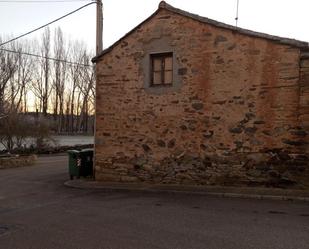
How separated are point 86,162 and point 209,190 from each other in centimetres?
597

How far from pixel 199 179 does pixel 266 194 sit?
265 centimetres

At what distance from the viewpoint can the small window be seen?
14594mm

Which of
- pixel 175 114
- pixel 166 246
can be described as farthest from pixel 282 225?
pixel 175 114

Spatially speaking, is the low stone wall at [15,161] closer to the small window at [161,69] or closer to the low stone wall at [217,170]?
the low stone wall at [217,170]

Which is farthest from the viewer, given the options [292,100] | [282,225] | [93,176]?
[93,176]

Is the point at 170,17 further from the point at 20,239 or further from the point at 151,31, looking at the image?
the point at 20,239

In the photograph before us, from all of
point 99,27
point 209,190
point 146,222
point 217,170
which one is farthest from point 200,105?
point 99,27

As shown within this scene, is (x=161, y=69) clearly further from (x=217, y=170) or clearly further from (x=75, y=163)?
(x=75, y=163)

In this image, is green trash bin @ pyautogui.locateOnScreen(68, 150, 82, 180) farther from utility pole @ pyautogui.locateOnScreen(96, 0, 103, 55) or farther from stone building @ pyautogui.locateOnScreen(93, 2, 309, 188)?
utility pole @ pyautogui.locateOnScreen(96, 0, 103, 55)

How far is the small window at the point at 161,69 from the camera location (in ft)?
47.9

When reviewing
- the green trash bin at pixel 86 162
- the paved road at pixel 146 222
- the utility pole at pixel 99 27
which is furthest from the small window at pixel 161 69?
the green trash bin at pixel 86 162

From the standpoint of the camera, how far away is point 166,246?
690 centimetres

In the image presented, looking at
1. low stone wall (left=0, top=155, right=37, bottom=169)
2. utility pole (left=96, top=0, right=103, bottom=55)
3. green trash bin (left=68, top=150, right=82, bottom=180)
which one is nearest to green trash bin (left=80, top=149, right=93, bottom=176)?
green trash bin (left=68, top=150, right=82, bottom=180)

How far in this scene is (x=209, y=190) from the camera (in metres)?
12.9
